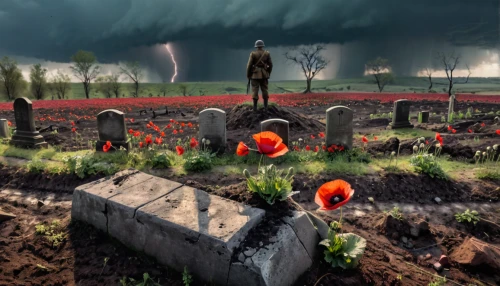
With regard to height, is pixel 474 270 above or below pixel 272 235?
below

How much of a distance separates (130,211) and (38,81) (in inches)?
2134

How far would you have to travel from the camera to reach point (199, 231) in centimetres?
281

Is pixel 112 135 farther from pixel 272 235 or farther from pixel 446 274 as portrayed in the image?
pixel 446 274

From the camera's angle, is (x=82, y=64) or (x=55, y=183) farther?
(x=82, y=64)

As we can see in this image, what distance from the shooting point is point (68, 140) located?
35.0ft

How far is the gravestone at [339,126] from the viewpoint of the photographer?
7.78 metres

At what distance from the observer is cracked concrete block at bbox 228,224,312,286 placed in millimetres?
2477

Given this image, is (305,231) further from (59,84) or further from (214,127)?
(59,84)

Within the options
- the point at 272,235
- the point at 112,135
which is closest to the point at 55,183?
the point at 112,135

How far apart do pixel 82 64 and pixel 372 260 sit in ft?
190

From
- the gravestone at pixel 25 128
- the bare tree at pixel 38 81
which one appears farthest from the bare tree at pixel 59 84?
the gravestone at pixel 25 128

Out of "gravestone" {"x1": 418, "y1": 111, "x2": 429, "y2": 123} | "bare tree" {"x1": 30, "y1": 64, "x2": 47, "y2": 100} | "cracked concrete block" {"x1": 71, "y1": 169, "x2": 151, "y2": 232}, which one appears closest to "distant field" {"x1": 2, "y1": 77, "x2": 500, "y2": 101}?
"bare tree" {"x1": 30, "y1": 64, "x2": 47, "y2": 100}

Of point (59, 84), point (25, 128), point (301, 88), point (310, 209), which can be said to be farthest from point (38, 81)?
point (301, 88)

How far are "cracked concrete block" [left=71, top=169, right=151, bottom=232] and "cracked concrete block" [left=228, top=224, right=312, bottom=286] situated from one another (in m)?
1.98
